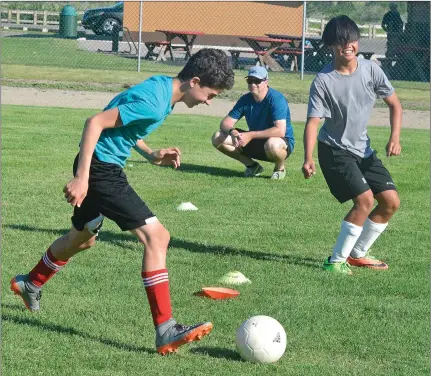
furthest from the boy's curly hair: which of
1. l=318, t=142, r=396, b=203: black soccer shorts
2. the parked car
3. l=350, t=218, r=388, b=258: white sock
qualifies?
the parked car

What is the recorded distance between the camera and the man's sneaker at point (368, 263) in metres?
7.62

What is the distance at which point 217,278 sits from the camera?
700 cm

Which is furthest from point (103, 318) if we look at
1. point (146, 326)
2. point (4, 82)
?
point (4, 82)

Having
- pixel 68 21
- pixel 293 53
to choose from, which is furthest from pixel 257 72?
pixel 68 21

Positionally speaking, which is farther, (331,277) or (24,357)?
(331,277)

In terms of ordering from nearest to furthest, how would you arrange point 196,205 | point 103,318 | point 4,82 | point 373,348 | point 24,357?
point 24,357 → point 373,348 → point 103,318 → point 196,205 → point 4,82

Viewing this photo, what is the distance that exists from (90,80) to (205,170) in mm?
11366

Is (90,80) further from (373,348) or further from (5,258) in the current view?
(373,348)

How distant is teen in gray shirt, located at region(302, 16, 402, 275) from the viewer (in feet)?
24.2

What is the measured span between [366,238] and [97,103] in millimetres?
12779

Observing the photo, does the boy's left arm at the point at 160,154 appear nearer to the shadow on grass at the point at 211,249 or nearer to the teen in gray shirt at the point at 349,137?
the teen in gray shirt at the point at 349,137

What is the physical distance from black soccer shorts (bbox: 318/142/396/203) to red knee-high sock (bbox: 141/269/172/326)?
246cm

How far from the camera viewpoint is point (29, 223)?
28.8ft

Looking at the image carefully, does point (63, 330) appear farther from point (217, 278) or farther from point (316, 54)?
point (316, 54)
